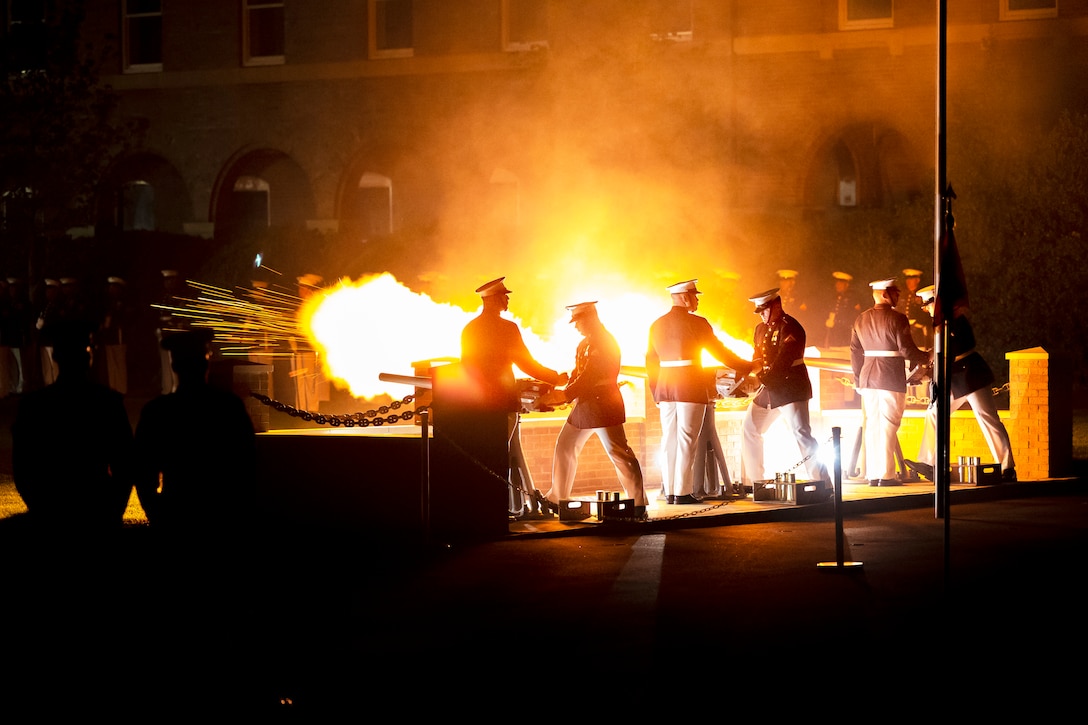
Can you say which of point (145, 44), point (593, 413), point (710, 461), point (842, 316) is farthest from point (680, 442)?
point (145, 44)

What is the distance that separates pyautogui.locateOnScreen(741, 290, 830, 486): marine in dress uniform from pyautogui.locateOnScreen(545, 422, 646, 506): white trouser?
1.72m

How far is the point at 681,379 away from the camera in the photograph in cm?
1348

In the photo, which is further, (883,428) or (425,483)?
(883,428)

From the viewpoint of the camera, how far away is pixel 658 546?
11234mm

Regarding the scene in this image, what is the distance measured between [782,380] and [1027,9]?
16.3m

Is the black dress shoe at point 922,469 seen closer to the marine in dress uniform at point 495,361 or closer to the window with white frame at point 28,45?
the marine in dress uniform at point 495,361

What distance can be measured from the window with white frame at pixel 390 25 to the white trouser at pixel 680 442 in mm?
19036

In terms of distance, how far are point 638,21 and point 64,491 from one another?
808 inches

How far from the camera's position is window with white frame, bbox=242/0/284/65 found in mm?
31984

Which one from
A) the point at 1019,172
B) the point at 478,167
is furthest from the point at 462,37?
the point at 1019,172

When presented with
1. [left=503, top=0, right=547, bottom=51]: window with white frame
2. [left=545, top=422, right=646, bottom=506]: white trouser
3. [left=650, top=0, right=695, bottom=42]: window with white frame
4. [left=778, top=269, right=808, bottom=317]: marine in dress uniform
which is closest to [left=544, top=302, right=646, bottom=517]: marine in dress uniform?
[left=545, top=422, right=646, bottom=506]: white trouser

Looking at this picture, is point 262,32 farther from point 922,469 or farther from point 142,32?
point 922,469

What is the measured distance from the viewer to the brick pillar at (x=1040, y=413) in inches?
585

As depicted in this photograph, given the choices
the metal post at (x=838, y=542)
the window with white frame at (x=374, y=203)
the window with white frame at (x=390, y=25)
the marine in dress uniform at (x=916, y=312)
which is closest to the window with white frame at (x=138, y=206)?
the window with white frame at (x=374, y=203)
